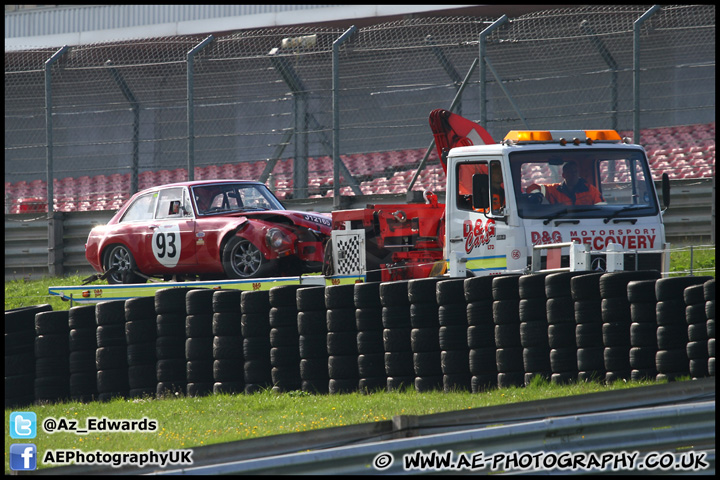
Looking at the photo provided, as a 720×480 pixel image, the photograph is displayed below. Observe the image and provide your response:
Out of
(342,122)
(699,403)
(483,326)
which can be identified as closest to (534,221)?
(483,326)

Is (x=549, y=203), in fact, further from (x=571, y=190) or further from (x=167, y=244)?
(x=167, y=244)

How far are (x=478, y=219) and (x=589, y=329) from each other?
101 inches

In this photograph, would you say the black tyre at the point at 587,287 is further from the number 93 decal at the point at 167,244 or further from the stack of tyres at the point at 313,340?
the number 93 decal at the point at 167,244

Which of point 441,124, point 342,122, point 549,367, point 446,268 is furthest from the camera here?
point 342,122

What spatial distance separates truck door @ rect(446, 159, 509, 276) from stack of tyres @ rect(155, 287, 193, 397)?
2.73 m

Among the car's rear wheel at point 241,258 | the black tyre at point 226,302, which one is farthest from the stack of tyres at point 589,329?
the car's rear wheel at point 241,258

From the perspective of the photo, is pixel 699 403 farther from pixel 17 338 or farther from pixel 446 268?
pixel 17 338

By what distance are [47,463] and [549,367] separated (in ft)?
13.0

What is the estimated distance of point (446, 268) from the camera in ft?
35.5

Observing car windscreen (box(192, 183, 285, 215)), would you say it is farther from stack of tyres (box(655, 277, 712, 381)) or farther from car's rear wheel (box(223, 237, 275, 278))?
stack of tyres (box(655, 277, 712, 381))

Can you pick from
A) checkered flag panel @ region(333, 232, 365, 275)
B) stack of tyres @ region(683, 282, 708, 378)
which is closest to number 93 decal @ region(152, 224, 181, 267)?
checkered flag panel @ region(333, 232, 365, 275)

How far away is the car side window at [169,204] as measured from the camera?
1367 centimetres

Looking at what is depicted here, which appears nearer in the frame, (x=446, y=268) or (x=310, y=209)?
(x=446, y=268)

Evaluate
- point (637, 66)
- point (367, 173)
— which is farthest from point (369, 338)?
point (367, 173)
